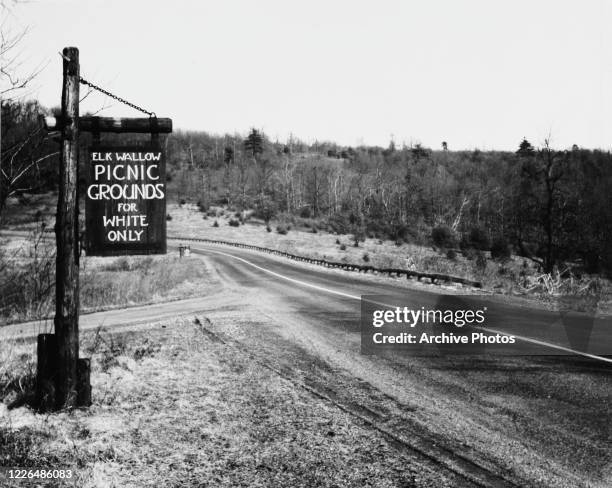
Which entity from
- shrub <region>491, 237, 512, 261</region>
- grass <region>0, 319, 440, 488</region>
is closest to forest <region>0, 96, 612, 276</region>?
shrub <region>491, 237, 512, 261</region>

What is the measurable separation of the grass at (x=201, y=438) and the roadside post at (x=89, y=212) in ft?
1.41

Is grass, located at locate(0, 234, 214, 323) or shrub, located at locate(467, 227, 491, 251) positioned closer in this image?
grass, located at locate(0, 234, 214, 323)

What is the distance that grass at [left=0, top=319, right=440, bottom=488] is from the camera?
13.0 ft

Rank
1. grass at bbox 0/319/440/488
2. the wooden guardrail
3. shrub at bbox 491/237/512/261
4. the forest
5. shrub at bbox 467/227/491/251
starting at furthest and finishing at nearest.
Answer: shrub at bbox 467/227/491/251 → shrub at bbox 491/237/512/261 → the forest → the wooden guardrail → grass at bbox 0/319/440/488

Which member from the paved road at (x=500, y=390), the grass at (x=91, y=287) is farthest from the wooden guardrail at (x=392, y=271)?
the grass at (x=91, y=287)

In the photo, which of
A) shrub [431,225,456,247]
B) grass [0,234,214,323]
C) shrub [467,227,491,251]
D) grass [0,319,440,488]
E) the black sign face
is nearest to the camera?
grass [0,319,440,488]

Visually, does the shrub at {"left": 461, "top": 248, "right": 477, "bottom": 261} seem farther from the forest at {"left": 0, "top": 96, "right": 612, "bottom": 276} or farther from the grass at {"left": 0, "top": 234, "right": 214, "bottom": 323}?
the grass at {"left": 0, "top": 234, "right": 214, "bottom": 323}

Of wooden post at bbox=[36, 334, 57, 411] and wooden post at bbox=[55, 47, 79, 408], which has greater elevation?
wooden post at bbox=[55, 47, 79, 408]

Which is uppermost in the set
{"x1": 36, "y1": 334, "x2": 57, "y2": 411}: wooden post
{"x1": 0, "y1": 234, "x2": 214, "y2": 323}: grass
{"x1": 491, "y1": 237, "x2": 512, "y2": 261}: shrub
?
{"x1": 36, "y1": 334, "x2": 57, "y2": 411}: wooden post

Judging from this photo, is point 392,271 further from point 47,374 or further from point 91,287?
point 47,374

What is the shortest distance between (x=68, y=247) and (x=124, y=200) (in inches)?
36.2

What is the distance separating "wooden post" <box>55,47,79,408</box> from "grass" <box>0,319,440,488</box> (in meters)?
0.43

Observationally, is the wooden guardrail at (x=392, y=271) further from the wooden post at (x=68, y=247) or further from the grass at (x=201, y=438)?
the wooden post at (x=68, y=247)

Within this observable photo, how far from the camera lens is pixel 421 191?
3706 inches
